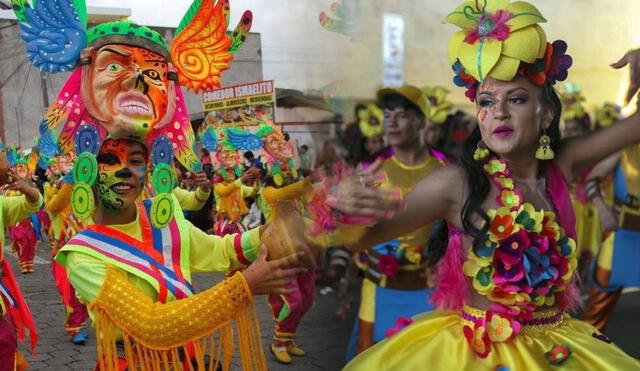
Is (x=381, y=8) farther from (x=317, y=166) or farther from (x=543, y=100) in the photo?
(x=543, y=100)

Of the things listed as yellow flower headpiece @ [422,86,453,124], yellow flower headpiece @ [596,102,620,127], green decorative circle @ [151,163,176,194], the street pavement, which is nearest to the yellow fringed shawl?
green decorative circle @ [151,163,176,194]

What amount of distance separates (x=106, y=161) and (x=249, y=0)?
0.86 meters

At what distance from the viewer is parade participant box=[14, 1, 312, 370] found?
199cm

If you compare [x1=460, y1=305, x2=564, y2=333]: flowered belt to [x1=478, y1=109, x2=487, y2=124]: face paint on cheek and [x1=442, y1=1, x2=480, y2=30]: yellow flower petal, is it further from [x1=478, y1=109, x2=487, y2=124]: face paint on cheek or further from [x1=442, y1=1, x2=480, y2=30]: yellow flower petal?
[x1=442, y1=1, x2=480, y2=30]: yellow flower petal

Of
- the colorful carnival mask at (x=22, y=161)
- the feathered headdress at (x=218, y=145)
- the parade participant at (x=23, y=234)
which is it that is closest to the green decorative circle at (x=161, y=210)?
the feathered headdress at (x=218, y=145)

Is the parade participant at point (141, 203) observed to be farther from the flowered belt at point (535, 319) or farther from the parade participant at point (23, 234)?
the parade participant at point (23, 234)

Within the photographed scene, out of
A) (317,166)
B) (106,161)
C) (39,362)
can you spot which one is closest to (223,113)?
(39,362)

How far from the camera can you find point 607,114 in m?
1.69

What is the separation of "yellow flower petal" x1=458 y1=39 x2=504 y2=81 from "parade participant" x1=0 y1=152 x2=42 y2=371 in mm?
2530

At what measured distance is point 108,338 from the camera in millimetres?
2072

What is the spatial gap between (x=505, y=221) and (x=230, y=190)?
4.82 m

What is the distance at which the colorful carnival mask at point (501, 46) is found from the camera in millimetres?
1880

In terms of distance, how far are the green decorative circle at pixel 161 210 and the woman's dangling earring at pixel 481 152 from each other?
3.65ft

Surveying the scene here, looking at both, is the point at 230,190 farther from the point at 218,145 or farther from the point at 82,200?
the point at 82,200
